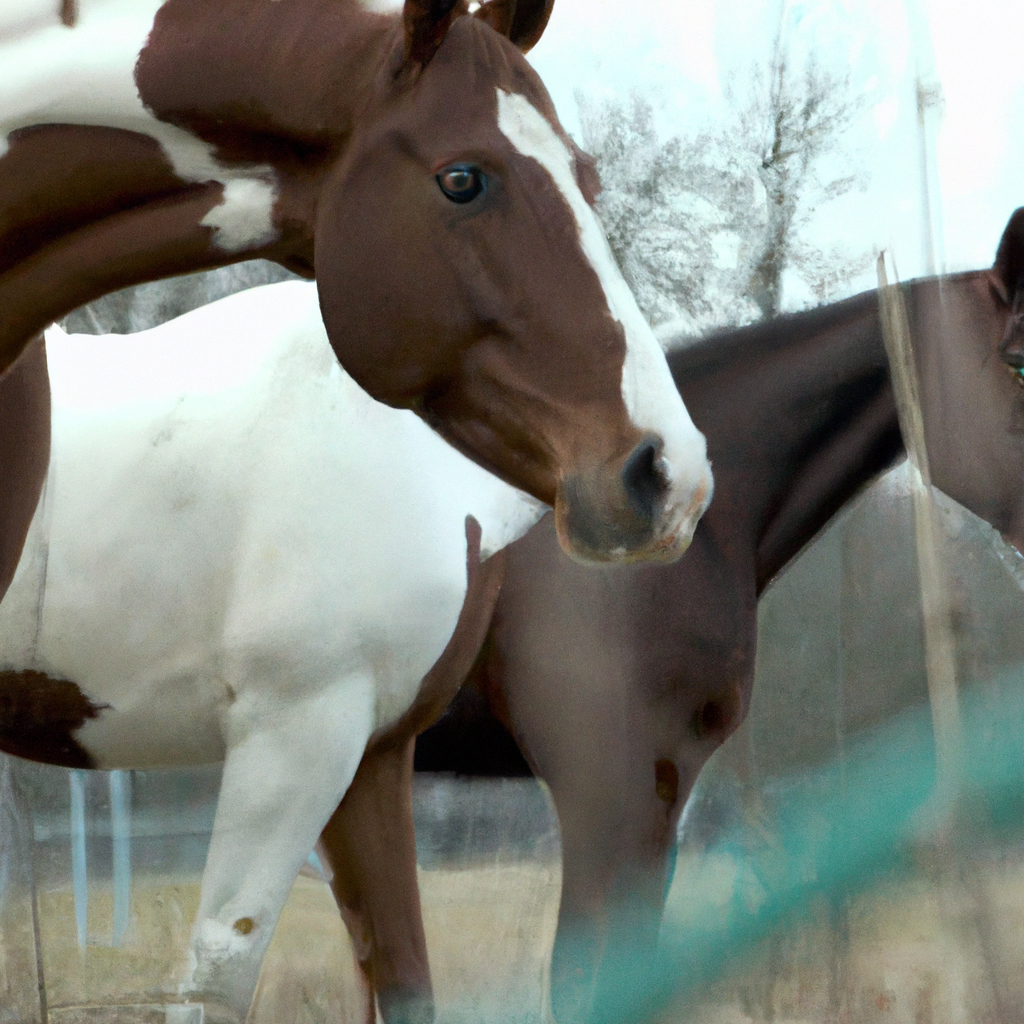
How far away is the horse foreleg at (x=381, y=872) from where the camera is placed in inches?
26.1

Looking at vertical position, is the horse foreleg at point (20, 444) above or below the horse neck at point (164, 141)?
below

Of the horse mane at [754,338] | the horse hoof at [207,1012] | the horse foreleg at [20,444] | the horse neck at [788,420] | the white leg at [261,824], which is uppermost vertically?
the horse foreleg at [20,444]

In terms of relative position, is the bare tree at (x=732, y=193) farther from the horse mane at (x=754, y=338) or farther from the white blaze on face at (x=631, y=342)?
the white blaze on face at (x=631, y=342)

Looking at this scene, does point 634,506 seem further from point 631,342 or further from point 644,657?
point 644,657

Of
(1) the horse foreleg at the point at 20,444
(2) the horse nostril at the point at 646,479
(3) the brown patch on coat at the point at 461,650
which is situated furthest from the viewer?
(3) the brown patch on coat at the point at 461,650

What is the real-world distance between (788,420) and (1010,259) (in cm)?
30

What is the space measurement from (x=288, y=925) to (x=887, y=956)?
369 millimetres

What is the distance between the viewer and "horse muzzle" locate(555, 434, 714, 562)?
40cm

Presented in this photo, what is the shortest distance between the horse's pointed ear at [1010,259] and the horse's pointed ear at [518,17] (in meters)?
0.18

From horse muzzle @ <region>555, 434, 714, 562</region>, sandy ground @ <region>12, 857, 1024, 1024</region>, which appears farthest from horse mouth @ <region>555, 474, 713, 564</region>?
sandy ground @ <region>12, 857, 1024, 1024</region>

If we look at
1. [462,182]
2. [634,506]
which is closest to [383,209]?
[462,182]

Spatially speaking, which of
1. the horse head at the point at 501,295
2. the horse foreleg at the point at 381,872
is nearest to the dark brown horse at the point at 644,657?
the horse foreleg at the point at 381,872

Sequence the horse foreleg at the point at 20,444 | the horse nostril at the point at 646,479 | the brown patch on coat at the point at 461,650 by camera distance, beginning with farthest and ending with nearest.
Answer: the brown patch on coat at the point at 461,650
the horse foreleg at the point at 20,444
the horse nostril at the point at 646,479

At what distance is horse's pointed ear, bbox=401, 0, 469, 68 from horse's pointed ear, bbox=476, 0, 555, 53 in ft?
0.11
